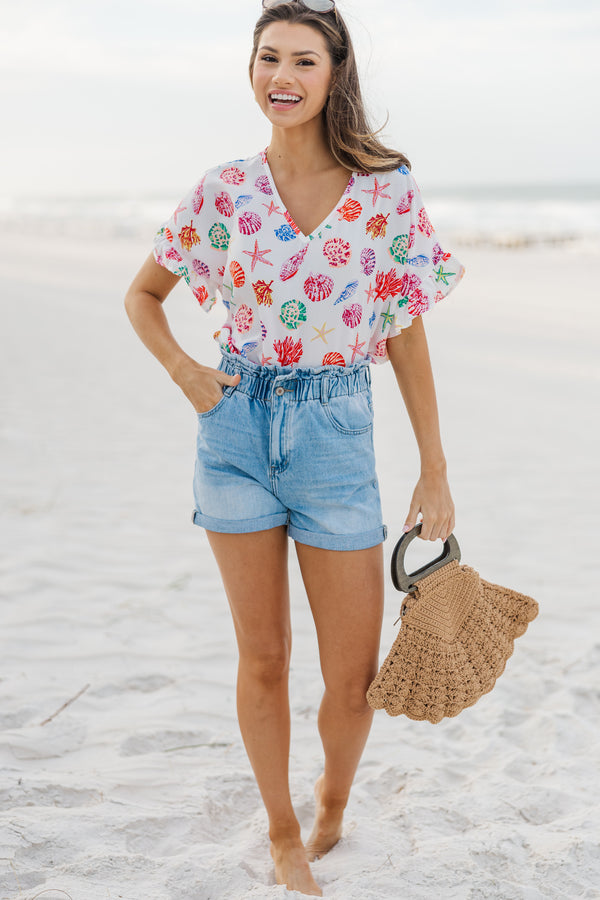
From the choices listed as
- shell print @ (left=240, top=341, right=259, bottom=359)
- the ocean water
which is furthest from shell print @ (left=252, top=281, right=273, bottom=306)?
the ocean water

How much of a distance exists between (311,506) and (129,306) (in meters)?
0.74

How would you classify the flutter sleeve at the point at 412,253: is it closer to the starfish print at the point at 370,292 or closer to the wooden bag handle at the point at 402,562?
the starfish print at the point at 370,292

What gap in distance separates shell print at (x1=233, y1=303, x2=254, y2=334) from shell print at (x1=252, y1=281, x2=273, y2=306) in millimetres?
57

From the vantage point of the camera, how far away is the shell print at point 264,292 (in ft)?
6.56

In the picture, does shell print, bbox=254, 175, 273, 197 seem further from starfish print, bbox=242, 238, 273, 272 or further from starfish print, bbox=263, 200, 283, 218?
starfish print, bbox=242, 238, 273, 272

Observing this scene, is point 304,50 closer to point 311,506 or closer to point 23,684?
point 311,506

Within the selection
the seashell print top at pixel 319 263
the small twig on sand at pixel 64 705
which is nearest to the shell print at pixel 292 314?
the seashell print top at pixel 319 263

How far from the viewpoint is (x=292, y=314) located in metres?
2.00

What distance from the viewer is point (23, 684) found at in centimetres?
313

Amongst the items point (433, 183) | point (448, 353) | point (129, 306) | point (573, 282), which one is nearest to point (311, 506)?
point (129, 306)

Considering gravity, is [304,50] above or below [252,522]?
above

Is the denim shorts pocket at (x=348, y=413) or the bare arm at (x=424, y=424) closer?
the denim shorts pocket at (x=348, y=413)

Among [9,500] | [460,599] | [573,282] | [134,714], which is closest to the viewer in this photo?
[460,599]

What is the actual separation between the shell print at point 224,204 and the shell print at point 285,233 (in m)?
0.15
